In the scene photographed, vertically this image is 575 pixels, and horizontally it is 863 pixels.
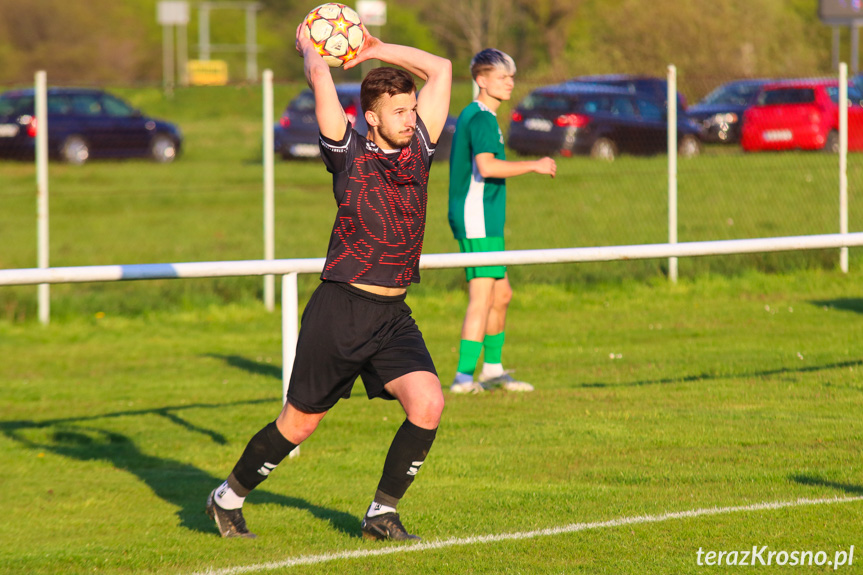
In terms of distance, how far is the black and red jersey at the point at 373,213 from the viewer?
15.1 ft

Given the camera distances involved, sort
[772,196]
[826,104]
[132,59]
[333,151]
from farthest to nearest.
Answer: [132,59] → [772,196] → [826,104] → [333,151]

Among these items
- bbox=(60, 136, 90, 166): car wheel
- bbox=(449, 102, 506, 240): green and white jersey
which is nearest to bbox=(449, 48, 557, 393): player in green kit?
bbox=(449, 102, 506, 240): green and white jersey

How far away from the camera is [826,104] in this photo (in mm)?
17516

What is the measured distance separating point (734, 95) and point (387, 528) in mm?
19529

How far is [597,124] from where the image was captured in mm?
18141

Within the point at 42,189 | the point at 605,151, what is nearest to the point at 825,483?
the point at 42,189

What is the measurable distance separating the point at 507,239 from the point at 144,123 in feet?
28.6

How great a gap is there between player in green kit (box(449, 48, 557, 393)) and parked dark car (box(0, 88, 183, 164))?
9.73 m

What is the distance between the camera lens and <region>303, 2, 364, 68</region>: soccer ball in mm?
5086

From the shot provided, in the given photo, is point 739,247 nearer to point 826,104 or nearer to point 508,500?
point 508,500

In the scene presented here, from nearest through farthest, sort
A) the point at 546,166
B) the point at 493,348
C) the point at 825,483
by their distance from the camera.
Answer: the point at 825,483 < the point at 546,166 < the point at 493,348

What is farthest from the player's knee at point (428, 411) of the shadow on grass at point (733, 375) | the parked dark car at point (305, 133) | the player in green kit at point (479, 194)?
the parked dark car at point (305, 133)

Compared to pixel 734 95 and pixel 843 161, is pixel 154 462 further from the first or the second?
pixel 734 95

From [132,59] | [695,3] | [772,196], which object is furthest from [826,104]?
[132,59]
